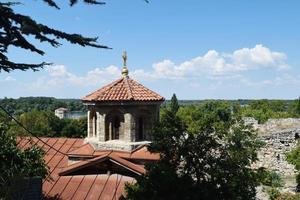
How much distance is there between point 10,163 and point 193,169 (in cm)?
573

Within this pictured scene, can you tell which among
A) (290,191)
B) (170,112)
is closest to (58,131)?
(290,191)

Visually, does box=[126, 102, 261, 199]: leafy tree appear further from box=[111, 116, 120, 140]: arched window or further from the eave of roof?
box=[111, 116, 120, 140]: arched window

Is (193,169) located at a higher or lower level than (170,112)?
lower

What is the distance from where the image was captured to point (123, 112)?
14805mm

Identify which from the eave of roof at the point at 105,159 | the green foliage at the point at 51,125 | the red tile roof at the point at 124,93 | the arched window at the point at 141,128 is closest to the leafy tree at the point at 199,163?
the eave of roof at the point at 105,159

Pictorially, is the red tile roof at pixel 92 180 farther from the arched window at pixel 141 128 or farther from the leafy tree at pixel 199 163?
the leafy tree at pixel 199 163

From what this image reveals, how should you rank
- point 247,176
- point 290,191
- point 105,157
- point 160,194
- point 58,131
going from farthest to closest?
point 58,131 < point 290,191 < point 105,157 < point 247,176 < point 160,194

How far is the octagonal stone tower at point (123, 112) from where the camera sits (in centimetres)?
1469

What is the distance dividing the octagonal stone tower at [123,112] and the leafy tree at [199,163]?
3643mm

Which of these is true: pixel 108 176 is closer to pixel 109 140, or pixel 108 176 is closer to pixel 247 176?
pixel 109 140

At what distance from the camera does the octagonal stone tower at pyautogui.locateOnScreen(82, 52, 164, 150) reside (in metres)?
14.7

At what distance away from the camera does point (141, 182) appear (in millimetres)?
10227

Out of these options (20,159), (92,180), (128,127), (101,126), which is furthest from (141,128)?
(20,159)

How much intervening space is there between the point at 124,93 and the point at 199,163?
5208 millimetres
